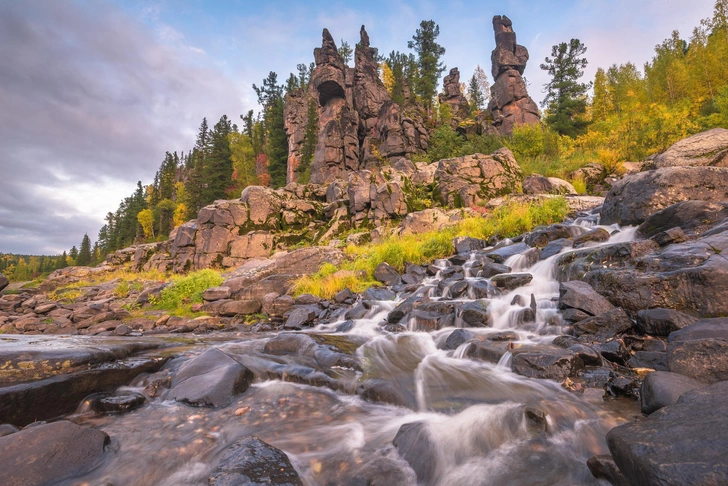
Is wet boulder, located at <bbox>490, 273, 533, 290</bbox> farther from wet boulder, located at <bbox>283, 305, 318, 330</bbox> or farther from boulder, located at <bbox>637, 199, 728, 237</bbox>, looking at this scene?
wet boulder, located at <bbox>283, 305, 318, 330</bbox>

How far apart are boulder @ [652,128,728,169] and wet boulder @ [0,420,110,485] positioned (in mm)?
19412

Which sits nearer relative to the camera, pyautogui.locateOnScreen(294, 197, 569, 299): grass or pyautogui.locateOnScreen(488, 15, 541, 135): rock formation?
pyautogui.locateOnScreen(294, 197, 569, 299): grass

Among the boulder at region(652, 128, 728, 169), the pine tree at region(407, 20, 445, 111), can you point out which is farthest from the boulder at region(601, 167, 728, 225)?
the pine tree at region(407, 20, 445, 111)

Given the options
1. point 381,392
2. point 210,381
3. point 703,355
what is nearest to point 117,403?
point 210,381

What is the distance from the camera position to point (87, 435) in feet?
9.96

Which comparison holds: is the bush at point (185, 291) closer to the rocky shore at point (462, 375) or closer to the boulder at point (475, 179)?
the rocky shore at point (462, 375)

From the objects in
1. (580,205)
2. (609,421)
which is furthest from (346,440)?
(580,205)

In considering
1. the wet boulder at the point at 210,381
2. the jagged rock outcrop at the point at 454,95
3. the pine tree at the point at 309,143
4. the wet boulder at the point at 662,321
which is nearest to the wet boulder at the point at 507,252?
the wet boulder at the point at 662,321

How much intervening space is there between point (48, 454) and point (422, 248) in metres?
11.4

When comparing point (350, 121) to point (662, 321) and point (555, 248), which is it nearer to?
point (555, 248)

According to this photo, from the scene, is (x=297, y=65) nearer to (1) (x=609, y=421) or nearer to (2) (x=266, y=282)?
(2) (x=266, y=282)

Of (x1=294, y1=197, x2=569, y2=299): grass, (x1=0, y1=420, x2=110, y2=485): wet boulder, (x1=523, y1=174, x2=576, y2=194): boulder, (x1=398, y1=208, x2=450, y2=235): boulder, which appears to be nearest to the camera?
(x1=0, y1=420, x2=110, y2=485): wet boulder

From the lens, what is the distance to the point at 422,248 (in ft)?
42.0

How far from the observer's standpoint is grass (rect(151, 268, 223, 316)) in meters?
12.5
